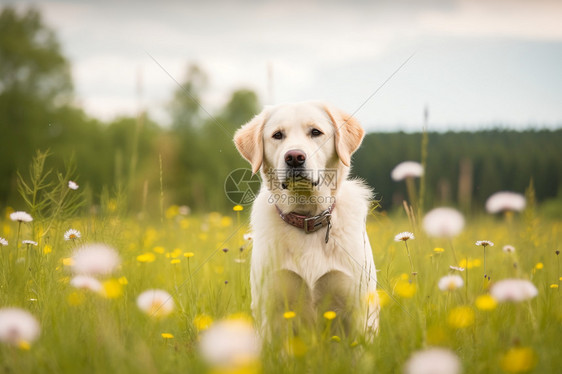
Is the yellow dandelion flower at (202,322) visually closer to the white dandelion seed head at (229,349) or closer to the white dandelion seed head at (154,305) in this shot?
the white dandelion seed head at (154,305)

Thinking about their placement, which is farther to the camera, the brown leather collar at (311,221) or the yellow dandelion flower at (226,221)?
the yellow dandelion flower at (226,221)

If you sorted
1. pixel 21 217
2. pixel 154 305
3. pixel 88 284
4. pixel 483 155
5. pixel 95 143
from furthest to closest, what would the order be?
pixel 95 143, pixel 483 155, pixel 21 217, pixel 154 305, pixel 88 284

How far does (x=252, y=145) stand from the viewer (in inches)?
134

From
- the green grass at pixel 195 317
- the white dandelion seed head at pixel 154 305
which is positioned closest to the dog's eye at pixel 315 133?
the green grass at pixel 195 317

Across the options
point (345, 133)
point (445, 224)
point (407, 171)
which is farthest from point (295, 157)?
point (445, 224)

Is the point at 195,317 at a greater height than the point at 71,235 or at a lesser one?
lesser

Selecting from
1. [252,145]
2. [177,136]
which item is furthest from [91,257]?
[177,136]

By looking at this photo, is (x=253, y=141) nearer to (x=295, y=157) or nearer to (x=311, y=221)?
(x=295, y=157)

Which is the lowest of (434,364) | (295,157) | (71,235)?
(434,364)

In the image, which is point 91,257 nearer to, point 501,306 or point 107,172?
point 501,306

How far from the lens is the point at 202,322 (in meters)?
2.49

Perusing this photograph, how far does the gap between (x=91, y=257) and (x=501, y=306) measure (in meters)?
2.38

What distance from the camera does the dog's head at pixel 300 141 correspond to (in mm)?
2949

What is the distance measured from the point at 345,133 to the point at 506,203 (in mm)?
1381
